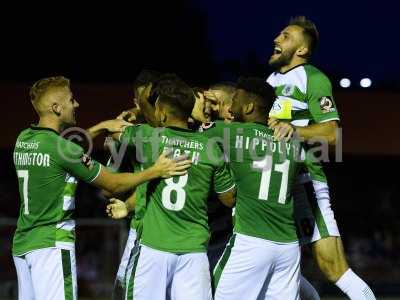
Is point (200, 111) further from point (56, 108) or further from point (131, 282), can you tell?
point (131, 282)

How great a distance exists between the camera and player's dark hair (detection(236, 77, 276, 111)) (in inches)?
264

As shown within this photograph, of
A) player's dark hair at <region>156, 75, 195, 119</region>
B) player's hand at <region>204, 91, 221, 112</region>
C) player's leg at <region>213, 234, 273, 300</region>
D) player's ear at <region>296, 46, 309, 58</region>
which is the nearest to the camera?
player's dark hair at <region>156, 75, 195, 119</region>

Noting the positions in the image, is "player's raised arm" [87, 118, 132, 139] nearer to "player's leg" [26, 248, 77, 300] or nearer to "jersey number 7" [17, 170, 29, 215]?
"jersey number 7" [17, 170, 29, 215]

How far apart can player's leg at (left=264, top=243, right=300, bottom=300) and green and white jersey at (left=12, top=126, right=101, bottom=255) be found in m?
1.36

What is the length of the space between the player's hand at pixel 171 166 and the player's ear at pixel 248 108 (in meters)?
0.63

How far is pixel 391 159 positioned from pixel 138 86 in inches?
444

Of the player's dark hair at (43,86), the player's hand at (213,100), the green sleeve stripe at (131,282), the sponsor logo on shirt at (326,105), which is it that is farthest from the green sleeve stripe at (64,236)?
the sponsor logo on shirt at (326,105)

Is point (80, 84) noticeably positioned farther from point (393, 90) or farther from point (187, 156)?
point (187, 156)

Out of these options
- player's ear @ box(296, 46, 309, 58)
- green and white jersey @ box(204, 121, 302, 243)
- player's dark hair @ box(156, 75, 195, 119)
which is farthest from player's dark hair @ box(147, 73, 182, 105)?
player's ear @ box(296, 46, 309, 58)

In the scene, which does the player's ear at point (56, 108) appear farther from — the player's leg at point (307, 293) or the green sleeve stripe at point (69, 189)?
the player's leg at point (307, 293)

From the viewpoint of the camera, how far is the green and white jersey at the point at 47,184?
6.58 m

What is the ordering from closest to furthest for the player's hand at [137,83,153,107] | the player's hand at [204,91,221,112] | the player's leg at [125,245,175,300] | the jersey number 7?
the player's leg at [125,245,175,300]
the jersey number 7
the player's hand at [137,83,153,107]
the player's hand at [204,91,221,112]

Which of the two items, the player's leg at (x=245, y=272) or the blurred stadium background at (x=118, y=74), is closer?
the player's leg at (x=245, y=272)

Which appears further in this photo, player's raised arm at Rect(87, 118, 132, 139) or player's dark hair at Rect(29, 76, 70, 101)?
player's raised arm at Rect(87, 118, 132, 139)
